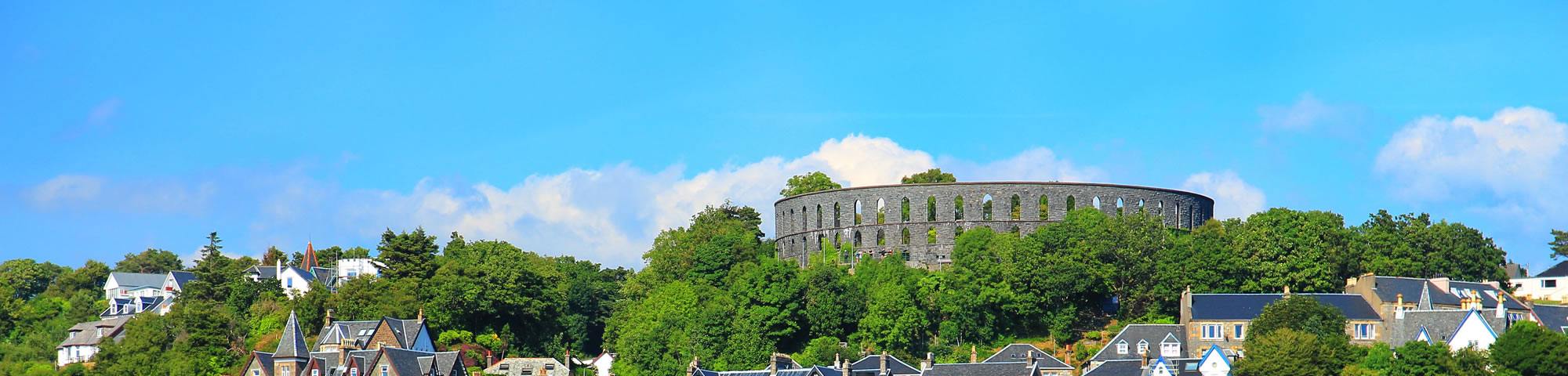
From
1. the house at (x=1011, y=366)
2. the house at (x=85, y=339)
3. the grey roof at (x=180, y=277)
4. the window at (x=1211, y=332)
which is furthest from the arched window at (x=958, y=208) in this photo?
the grey roof at (x=180, y=277)

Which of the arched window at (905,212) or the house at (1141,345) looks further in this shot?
the arched window at (905,212)

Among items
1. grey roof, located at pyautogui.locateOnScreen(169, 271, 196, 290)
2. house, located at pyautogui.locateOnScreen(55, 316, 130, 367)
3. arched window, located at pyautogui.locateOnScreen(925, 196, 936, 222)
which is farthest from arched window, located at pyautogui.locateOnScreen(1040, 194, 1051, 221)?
grey roof, located at pyautogui.locateOnScreen(169, 271, 196, 290)

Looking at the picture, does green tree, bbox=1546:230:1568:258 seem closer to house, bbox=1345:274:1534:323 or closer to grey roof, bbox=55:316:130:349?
house, bbox=1345:274:1534:323

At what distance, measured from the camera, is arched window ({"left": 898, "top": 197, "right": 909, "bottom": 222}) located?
10181 cm

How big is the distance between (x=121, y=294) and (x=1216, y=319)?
81.8 meters

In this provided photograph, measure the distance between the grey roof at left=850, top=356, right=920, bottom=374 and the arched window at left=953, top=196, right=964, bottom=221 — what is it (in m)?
22.0

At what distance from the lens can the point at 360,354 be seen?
266 ft

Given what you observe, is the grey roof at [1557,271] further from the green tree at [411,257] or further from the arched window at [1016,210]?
the green tree at [411,257]

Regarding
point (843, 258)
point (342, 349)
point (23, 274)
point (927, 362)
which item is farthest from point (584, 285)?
point (23, 274)

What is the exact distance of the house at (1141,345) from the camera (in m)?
76.6

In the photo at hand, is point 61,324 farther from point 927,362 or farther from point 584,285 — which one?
point 927,362

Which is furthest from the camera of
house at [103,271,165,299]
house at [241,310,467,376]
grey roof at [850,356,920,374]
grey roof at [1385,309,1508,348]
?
house at [103,271,165,299]

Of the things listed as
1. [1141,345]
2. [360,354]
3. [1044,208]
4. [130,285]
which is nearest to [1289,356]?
[1141,345]

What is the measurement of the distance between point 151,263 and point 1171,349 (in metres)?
95.5
